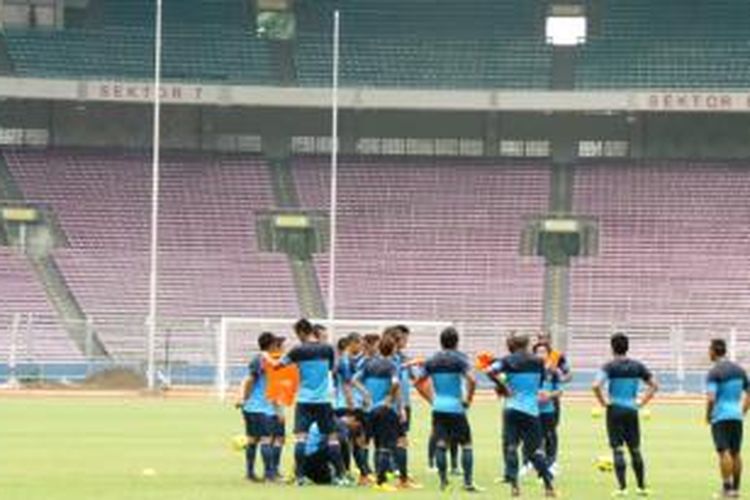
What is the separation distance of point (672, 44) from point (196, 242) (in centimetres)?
1696

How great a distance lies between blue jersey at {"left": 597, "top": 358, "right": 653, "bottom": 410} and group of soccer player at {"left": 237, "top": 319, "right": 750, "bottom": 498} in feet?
0.04

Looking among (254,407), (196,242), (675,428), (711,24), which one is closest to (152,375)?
(196,242)

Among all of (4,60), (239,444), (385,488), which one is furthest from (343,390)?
(4,60)

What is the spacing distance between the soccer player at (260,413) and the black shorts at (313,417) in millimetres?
623

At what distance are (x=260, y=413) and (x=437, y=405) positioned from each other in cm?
263

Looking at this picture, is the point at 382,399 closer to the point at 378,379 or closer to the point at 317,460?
the point at 378,379

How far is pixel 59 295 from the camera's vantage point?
64188mm

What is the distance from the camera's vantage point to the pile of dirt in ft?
196

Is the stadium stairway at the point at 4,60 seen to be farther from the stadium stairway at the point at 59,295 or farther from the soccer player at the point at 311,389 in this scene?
the soccer player at the point at 311,389

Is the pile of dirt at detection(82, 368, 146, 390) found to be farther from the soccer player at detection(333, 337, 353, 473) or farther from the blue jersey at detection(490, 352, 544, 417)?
the blue jersey at detection(490, 352, 544, 417)

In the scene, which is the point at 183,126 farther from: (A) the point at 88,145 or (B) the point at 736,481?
(B) the point at 736,481

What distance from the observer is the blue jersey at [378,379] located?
2619 cm

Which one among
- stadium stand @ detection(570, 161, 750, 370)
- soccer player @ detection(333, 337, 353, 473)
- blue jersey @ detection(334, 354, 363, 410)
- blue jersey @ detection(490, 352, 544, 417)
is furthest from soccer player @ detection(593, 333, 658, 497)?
stadium stand @ detection(570, 161, 750, 370)

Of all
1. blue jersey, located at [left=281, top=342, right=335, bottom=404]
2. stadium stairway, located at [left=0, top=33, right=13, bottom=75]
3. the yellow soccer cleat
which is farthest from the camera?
stadium stairway, located at [left=0, top=33, right=13, bottom=75]
